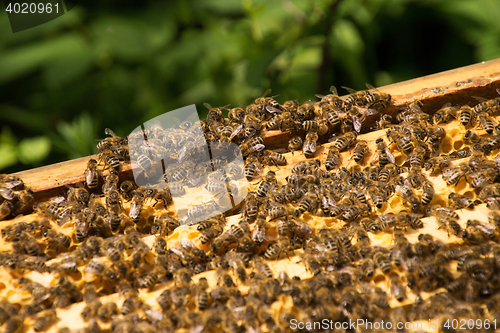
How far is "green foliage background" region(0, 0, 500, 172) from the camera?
574cm

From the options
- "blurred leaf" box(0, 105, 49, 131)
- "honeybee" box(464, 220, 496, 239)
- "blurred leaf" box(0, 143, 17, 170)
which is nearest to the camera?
"honeybee" box(464, 220, 496, 239)

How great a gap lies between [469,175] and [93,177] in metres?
3.63

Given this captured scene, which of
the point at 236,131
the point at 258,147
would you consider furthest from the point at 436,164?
the point at 236,131

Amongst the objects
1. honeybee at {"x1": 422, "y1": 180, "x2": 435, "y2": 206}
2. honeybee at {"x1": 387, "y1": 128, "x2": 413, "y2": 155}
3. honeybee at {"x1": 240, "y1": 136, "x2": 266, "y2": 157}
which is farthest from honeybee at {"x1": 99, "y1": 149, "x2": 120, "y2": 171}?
honeybee at {"x1": 422, "y1": 180, "x2": 435, "y2": 206}

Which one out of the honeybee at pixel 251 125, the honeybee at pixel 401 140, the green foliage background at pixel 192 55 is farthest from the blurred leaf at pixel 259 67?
the honeybee at pixel 401 140

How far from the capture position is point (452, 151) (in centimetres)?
414

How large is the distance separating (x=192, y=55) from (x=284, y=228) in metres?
3.80

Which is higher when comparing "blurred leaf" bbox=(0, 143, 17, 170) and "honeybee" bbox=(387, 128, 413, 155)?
"blurred leaf" bbox=(0, 143, 17, 170)

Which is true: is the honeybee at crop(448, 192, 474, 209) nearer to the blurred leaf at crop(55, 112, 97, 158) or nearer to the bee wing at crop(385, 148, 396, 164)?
the bee wing at crop(385, 148, 396, 164)

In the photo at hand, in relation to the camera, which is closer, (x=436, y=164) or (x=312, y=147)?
(x=436, y=164)

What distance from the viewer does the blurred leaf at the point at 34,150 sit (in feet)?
19.8

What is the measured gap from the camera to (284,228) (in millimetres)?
3322

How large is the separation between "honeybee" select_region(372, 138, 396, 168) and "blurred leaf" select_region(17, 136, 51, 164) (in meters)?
5.07

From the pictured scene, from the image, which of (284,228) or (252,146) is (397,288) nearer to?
(284,228)
